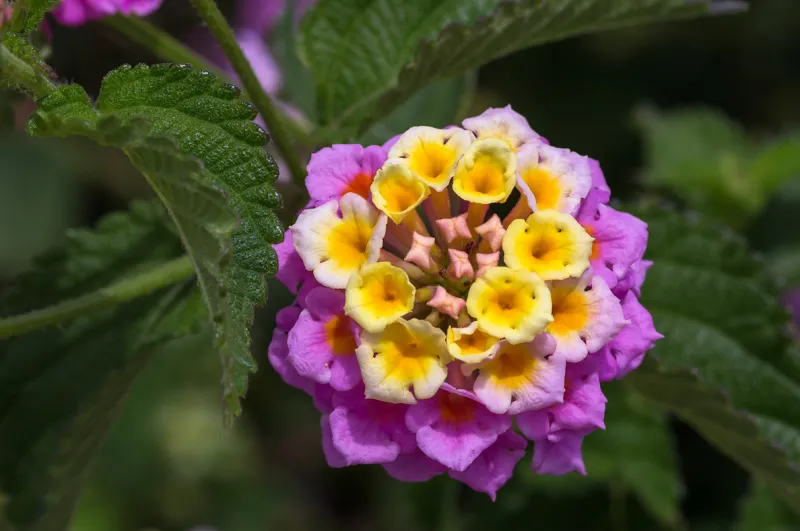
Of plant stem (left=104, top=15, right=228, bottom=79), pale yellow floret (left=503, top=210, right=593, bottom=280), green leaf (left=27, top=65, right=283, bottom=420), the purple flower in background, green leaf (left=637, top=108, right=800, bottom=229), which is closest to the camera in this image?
green leaf (left=27, top=65, right=283, bottom=420)

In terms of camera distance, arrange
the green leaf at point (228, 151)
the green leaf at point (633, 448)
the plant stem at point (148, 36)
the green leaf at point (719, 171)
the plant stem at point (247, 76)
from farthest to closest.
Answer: the green leaf at point (719, 171) → the green leaf at point (633, 448) → the plant stem at point (148, 36) → the plant stem at point (247, 76) → the green leaf at point (228, 151)

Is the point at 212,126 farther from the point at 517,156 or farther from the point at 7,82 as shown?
the point at 517,156

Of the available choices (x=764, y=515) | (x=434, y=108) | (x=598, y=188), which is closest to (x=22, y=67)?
(x=598, y=188)

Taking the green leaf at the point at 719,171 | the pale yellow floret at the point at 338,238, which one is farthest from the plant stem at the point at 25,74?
the green leaf at the point at 719,171

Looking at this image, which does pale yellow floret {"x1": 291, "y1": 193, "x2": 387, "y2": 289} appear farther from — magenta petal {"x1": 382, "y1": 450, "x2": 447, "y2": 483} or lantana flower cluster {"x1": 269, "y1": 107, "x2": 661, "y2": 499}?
magenta petal {"x1": 382, "y1": 450, "x2": 447, "y2": 483}

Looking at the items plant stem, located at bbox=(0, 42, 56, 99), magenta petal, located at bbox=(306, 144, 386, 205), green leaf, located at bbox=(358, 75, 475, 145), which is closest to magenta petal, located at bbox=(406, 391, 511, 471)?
magenta petal, located at bbox=(306, 144, 386, 205)

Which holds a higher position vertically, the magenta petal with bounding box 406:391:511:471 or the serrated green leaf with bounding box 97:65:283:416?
the serrated green leaf with bounding box 97:65:283:416

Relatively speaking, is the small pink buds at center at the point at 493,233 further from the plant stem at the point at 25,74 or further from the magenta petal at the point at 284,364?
the plant stem at the point at 25,74
